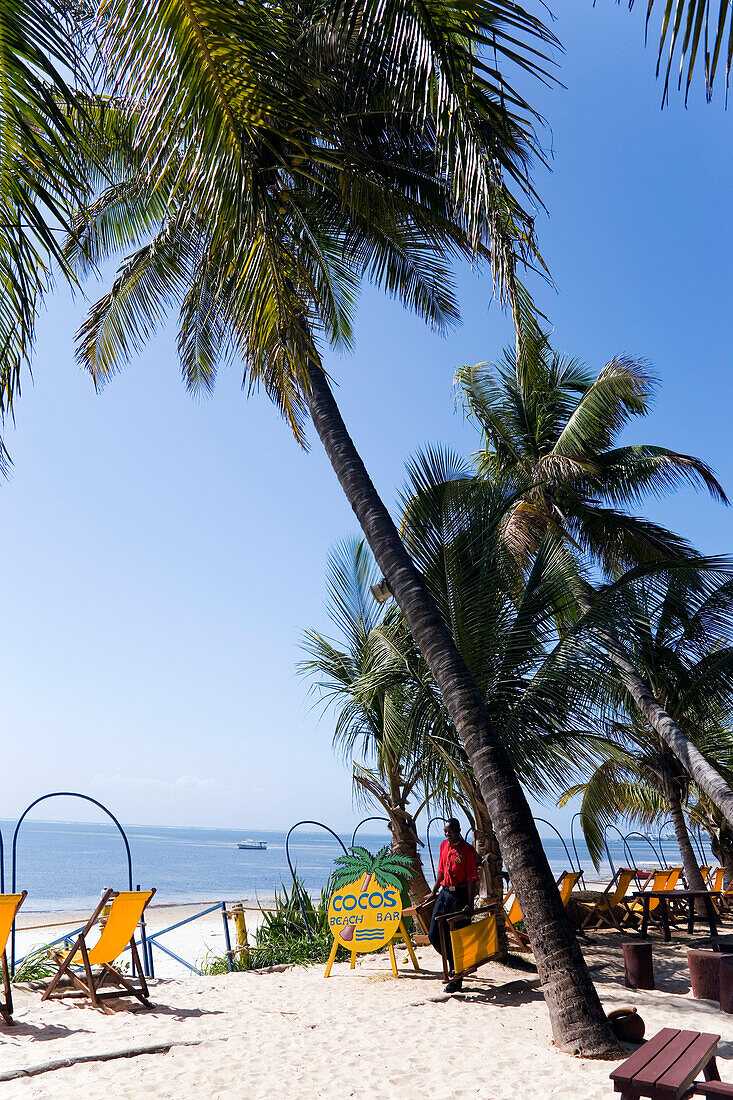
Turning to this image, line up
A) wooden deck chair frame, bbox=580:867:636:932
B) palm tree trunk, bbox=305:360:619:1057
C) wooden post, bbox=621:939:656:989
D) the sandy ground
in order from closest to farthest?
the sandy ground < palm tree trunk, bbox=305:360:619:1057 < wooden post, bbox=621:939:656:989 < wooden deck chair frame, bbox=580:867:636:932

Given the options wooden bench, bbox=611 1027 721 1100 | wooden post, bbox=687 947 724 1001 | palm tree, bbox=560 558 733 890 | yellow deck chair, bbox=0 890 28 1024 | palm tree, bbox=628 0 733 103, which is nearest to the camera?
palm tree, bbox=628 0 733 103

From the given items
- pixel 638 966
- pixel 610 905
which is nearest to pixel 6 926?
pixel 638 966

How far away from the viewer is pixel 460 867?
786 cm

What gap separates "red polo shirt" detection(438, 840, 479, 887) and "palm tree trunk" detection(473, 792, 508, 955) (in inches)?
22.3

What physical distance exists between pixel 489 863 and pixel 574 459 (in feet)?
25.1

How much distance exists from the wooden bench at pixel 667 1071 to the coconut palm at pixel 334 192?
4.88 feet

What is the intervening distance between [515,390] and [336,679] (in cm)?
785

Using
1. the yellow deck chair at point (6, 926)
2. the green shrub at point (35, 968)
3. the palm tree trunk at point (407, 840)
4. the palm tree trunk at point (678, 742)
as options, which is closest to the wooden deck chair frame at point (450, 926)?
the palm tree trunk at point (407, 840)

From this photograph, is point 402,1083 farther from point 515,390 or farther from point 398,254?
point 515,390

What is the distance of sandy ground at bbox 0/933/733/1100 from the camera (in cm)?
459

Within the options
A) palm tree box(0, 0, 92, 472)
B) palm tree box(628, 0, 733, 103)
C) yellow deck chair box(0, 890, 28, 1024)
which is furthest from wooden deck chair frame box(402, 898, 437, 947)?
palm tree box(628, 0, 733, 103)

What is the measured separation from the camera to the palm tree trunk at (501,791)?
17.2 feet

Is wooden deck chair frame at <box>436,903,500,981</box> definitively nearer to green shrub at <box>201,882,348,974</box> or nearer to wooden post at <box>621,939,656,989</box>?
wooden post at <box>621,939,656,989</box>

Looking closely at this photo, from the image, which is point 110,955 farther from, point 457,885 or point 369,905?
point 457,885
